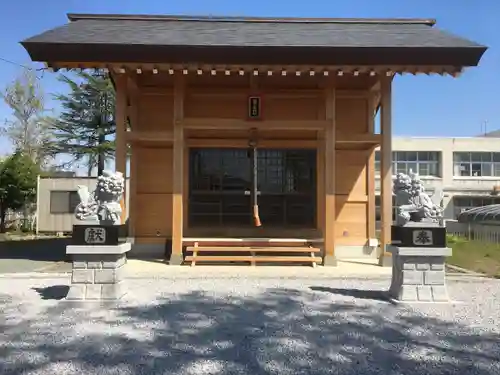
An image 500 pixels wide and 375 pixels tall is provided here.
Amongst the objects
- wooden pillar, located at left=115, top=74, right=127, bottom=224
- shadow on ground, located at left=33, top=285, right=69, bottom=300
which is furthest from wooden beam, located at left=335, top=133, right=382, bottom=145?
shadow on ground, located at left=33, top=285, right=69, bottom=300

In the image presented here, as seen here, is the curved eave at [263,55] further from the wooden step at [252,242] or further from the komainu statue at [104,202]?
the wooden step at [252,242]

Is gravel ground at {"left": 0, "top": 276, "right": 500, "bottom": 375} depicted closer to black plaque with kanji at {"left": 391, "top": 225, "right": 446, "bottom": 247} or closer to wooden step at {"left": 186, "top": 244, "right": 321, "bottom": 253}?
black plaque with kanji at {"left": 391, "top": 225, "right": 446, "bottom": 247}

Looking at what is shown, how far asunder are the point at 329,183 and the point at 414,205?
3315 mm

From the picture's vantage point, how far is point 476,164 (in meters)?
35.8

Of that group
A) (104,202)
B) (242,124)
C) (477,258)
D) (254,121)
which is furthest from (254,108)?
(477,258)

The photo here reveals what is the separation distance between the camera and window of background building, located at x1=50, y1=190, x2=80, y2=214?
19.9m

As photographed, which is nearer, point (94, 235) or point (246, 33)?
point (94, 235)

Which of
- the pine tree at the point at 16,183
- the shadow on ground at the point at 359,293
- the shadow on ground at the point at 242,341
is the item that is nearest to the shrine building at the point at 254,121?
the shadow on ground at the point at 359,293

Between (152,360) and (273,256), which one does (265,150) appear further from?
(152,360)

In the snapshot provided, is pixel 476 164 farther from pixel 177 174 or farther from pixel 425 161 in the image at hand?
pixel 177 174

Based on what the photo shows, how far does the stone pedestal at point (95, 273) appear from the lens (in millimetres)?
5688

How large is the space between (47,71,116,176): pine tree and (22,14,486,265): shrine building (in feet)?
46.3

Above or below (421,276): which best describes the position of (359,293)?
below

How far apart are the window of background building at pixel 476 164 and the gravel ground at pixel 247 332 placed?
104 feet
